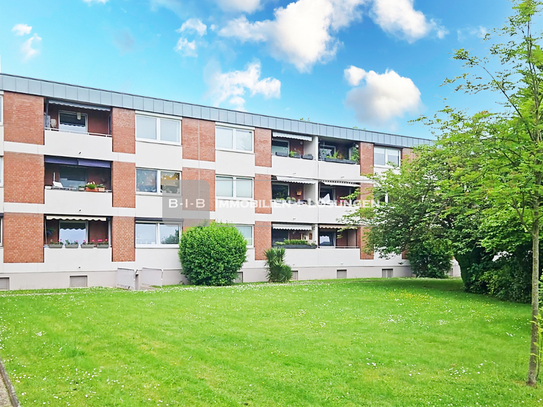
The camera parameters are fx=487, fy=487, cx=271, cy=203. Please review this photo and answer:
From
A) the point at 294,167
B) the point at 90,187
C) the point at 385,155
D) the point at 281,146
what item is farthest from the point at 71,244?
the point at 385,155

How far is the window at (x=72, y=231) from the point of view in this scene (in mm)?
24844

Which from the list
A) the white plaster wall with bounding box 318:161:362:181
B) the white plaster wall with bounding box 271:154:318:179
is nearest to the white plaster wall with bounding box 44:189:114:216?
the white plaster wall with bounding box 271:154:318:179

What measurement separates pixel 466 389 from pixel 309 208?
24064 millimetres

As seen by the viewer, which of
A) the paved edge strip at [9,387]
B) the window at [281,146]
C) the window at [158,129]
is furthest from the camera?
the window at [281,146]

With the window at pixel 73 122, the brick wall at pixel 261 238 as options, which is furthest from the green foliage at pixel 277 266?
the window at pixel 73 122

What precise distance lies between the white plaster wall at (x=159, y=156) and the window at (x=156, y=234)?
10.5 ft

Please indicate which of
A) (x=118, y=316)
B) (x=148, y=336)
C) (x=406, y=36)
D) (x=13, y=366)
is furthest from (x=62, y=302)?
(x=406, y=36)

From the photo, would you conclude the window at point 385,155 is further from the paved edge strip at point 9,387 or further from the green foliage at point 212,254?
the paved edge strip at point 9,387

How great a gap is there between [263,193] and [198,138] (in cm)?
528

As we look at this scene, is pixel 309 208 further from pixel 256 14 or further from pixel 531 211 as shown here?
pixel 531 211

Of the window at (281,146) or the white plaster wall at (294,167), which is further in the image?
the window at (281,146)

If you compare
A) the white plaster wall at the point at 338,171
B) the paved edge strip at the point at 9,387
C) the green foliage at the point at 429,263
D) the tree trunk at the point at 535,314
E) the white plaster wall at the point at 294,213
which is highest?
the white plaster wall at the point at 338,171

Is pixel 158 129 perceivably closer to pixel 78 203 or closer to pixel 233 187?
pixel 233 187

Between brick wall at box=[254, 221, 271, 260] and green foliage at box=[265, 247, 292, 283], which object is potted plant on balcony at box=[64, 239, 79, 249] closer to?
brick wall at box=[254, 221, 271, 260]
